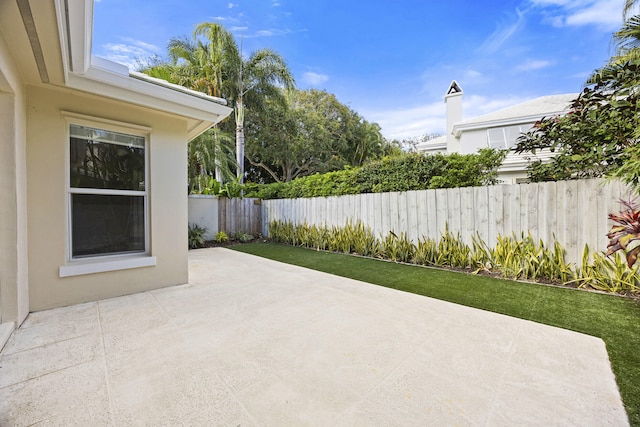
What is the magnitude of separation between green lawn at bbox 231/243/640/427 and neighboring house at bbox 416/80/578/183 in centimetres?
813

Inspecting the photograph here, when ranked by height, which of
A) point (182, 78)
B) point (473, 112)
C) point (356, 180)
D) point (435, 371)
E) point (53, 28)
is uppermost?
point (182, 78)

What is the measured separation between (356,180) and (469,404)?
6223 millimetres

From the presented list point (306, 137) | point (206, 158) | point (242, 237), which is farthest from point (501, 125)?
point (206, 158)

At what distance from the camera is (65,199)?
3389 millimetres

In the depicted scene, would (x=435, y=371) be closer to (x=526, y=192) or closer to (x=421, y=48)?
(x=526, y=192)

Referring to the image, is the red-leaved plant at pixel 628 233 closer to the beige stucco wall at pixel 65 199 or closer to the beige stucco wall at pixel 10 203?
the beige stucco wall at pixel 65 199

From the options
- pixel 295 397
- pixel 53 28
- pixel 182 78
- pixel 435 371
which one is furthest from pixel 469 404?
pixel 182 78

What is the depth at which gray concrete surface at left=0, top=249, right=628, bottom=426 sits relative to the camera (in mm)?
1590

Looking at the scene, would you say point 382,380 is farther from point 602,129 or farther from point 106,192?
point 602,129

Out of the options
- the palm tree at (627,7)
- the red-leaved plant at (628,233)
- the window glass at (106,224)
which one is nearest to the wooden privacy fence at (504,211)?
the red-leaved plant at (628,233)

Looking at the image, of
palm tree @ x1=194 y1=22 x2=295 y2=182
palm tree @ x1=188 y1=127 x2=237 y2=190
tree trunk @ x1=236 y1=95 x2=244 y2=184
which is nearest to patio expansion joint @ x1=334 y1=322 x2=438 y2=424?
palm tree @ x1=188 y1=127 x2=237 y2=190

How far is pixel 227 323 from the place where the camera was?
2.88 meters

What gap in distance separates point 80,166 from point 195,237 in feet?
17.8

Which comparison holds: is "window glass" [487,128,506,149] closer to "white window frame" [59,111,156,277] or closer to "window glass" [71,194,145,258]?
"white window frame" [59,111,156,277]
